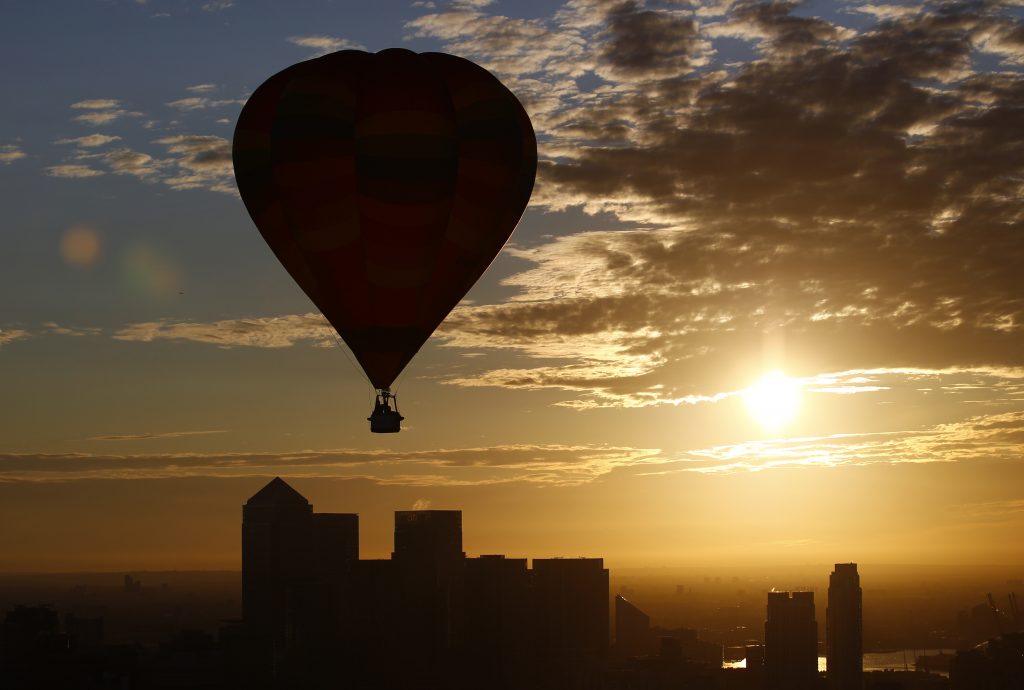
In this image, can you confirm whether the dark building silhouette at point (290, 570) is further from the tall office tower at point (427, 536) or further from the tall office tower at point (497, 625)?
the tall office tower at point (497, 625)

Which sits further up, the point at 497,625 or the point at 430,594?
the point at 430,594

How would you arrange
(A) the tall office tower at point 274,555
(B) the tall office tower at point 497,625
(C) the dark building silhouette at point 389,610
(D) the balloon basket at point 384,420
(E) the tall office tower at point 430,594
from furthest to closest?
(B) the tall office tower at point 497,625, (A) the tall office tower at point 274,555, (E) the tall office tower at point 430,594, (C) the dark building silhouette at point 389,610, (D) the balloon basket at point 384,420

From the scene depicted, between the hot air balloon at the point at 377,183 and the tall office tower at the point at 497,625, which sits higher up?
the hot air balloon at the point at 377,183

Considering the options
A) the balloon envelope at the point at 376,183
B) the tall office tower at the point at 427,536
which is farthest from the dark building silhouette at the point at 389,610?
the balloon envelope at the point at 376,183

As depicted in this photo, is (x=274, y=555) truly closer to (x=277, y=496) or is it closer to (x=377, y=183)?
(x=277, y=496)

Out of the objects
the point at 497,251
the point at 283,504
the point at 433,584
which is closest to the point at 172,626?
the point at 283,504

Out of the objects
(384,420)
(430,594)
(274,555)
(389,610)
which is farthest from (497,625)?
(384,420)
